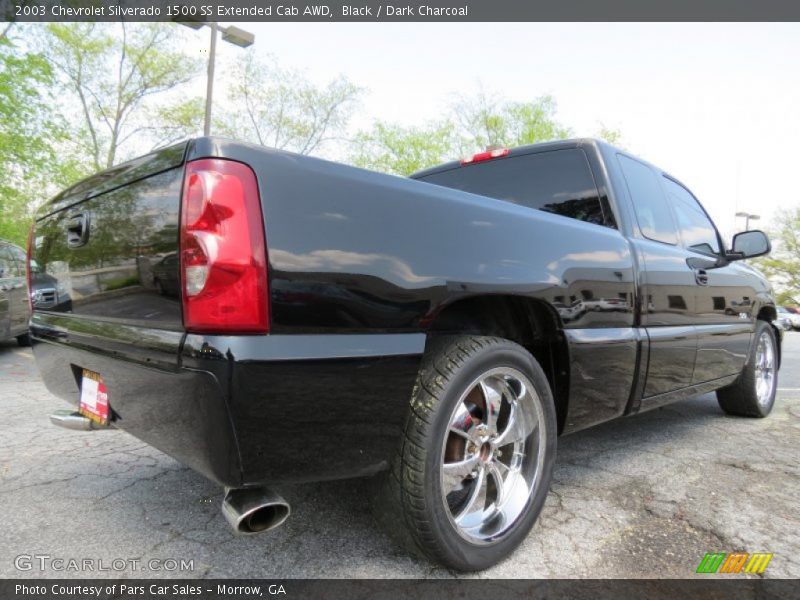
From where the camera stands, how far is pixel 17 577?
170cm

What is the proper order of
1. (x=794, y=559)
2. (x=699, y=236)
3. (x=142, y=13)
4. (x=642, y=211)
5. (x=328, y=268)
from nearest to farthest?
(x=328, y=268), (x=794, y=559), (x=642, y=211), (x=699, y=236), (x=142, y=13)

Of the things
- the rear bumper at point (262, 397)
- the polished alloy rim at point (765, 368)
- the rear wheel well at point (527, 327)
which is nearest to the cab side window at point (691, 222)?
the polished alloy rim at point (765, 368)

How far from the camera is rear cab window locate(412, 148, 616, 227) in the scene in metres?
2.73

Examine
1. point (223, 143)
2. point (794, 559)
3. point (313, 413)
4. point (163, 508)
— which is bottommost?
point (163, 508)

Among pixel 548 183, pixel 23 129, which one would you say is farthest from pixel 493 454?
pixel 23 129

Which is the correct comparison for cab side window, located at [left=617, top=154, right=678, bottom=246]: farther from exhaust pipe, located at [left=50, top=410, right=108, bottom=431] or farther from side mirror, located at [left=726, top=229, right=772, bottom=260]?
exhaust pipe, located at [left=50, top=410, right=108, bottom=431]

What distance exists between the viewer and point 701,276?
3.20m

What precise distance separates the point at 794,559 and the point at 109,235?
2712 millimetres

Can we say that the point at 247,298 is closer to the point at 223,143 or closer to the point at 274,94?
the point at 223,143

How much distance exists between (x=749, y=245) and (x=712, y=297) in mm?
826

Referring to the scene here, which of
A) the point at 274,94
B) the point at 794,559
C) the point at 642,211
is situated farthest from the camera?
the point at 274,94

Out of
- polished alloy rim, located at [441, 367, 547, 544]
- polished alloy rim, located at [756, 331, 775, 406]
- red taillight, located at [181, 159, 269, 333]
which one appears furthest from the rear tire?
red taillight, located at [181, 159, 269, 333]

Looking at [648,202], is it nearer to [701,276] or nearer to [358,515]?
[701,276]

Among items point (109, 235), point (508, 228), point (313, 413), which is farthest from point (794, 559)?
point (109, 235)
